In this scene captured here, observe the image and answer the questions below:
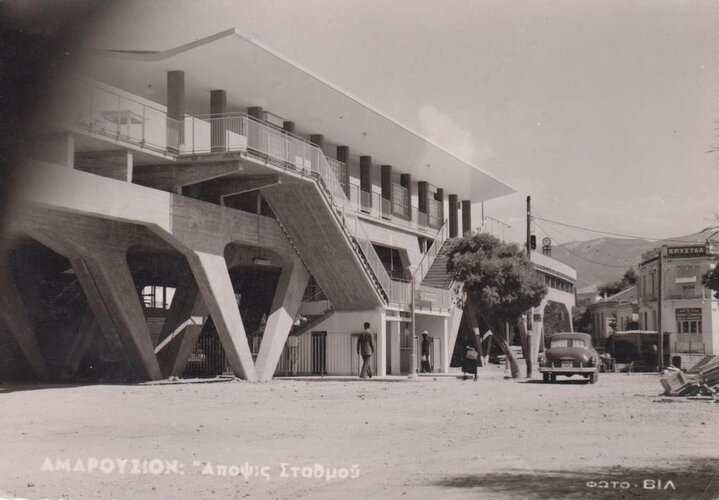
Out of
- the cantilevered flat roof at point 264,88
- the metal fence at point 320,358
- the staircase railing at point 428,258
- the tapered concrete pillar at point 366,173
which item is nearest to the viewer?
the cantilevered flat roof at point 264,88

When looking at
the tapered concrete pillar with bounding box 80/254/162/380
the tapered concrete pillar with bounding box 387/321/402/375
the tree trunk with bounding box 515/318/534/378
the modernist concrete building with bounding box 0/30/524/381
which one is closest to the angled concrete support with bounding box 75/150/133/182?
the modernist concrete building with bounding box 0/30/524/381

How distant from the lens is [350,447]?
1201 cm

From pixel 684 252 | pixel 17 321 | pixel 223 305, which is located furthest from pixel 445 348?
pixel 684 252

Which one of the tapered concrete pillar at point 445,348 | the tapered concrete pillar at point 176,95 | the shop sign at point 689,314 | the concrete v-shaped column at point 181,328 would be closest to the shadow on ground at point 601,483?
the tapered concrete pillar at point 176,95

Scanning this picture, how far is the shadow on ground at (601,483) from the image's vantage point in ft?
27.9

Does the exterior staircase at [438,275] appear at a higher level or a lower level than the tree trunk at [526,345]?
higher

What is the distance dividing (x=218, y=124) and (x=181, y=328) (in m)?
7.09

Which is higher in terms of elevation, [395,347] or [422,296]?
[422,296]

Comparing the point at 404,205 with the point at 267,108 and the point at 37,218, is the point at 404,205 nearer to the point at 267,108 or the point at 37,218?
the point at 267,108

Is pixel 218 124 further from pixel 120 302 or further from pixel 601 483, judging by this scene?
pixel 601 483

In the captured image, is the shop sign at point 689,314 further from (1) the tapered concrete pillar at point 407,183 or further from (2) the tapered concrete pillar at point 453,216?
(1) the tapered concrete pillar at point 407,183

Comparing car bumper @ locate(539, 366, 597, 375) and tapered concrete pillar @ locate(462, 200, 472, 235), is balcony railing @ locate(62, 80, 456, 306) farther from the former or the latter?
tapered concrete pillar @ locate(462, 200, 472, 235)

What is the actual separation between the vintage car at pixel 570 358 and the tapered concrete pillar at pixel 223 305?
34.6 feet

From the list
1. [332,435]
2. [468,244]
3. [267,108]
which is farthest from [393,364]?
[332,435]
